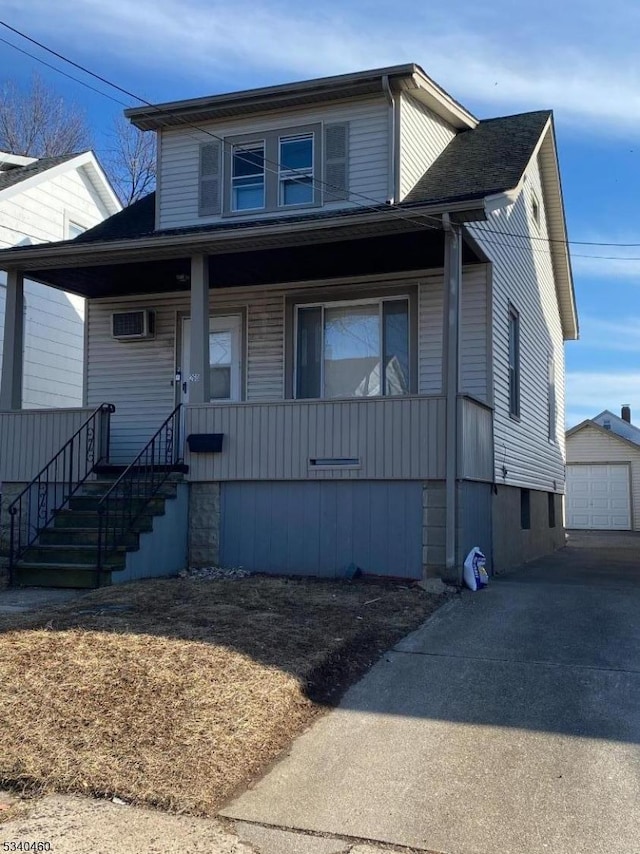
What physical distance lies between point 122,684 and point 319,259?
7.48 m

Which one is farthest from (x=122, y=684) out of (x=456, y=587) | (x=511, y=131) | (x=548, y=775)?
(x=511, y=131)

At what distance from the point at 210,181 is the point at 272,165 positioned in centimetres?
106

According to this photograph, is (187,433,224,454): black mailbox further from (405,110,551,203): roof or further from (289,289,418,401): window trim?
(405,110,551,203): roof

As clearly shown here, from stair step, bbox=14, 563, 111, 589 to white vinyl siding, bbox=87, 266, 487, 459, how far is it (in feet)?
13.3

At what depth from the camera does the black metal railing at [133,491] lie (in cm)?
957

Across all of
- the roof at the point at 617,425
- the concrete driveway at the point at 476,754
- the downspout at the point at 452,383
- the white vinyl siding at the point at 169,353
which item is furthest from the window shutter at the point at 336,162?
the roof at the point at 617,425

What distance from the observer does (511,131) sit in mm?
14266

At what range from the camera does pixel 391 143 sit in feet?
40.0

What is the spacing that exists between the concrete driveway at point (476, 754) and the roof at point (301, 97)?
7.94 m

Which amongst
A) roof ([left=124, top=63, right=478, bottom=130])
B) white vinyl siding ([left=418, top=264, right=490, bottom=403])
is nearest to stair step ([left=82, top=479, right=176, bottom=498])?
white vinyl siding ([left=418, top=264, right=490, bottom=403])

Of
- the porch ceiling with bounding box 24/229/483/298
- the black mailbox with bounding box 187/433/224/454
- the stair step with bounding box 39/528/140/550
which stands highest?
the porch ceiling with bounding box 24/229/483/298

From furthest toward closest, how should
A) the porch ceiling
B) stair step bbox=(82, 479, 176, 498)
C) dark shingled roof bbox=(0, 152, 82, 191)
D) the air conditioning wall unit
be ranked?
dark shingled roof bbox=(0, 152, 82, 191) → the air conditioning wall unit → the porch ceiling → stair step bbox=(82, 479, 176, 498)

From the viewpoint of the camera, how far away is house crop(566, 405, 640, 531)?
98.7ft

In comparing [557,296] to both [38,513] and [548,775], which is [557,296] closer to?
[38,513]
